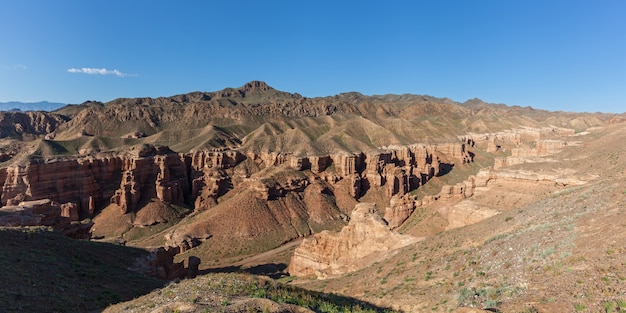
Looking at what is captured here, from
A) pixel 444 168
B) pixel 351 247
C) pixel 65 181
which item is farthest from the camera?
pixel 444 168

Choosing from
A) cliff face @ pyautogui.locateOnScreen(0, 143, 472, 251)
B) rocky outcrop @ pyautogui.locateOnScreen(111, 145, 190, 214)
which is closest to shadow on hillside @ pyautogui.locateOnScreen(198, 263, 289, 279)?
cliff face @ pyautogui.locateOnScreen(0, 143, 472, 251)

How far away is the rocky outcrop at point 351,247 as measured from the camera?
123ft

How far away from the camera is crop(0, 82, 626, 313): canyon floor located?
54.7 ft

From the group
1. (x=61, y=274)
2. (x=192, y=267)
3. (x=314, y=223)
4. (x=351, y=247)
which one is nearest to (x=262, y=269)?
(x=192, y=267)

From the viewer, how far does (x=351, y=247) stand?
A: 4175 cm

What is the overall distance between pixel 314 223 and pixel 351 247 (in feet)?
101

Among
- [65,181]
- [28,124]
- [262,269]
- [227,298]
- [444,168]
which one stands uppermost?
[28,124]

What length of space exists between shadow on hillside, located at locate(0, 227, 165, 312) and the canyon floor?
0.54ft

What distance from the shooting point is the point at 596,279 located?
45.8 feet

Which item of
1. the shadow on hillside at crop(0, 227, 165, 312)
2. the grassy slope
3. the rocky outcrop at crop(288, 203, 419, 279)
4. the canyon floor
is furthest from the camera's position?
the rocky outcrop at crop(288, 203, 419, 279)

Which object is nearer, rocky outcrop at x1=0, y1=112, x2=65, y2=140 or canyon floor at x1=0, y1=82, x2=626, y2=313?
canyon floor at x1=0, y1=82, x2=626, y2=313

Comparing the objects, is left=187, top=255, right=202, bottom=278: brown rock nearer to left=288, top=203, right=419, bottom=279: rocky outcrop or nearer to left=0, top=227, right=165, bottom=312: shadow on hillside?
left=0, top=227, right=165, bottom=312: shadow on hillside

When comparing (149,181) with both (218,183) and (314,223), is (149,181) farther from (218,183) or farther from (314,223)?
(314,223)

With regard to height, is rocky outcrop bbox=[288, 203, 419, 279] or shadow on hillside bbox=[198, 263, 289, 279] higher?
rocky outcrop bbox=[288, 203, 419, 279]
